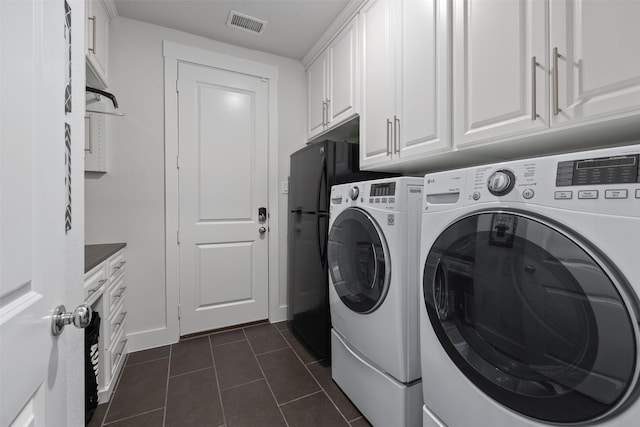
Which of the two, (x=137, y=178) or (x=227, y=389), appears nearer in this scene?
(x=227, y=389)

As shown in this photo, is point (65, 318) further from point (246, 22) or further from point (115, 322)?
point (246, 22)

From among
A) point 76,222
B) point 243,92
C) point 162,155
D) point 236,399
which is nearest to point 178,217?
point 162,155

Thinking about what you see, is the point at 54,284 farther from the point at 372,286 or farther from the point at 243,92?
the point at 243,92

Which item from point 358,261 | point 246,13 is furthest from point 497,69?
point 246,13

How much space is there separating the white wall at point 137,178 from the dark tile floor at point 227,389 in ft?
1.36

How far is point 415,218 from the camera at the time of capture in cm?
120

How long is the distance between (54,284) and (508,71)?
4.97ft

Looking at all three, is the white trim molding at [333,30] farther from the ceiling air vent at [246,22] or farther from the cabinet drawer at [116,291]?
the cabinet drawer at [116,291]

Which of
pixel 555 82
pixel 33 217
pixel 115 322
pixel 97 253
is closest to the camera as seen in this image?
pixel 33 217

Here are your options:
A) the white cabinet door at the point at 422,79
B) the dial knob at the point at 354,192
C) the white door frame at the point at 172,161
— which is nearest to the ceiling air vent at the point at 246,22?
the white door frame at the point at 172,161

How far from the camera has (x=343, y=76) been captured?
2.03 metres

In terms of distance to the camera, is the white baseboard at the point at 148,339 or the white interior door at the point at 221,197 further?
the white interior door at the point at 221,197

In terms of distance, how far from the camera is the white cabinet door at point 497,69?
958 mm

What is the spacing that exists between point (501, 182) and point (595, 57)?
52cm
